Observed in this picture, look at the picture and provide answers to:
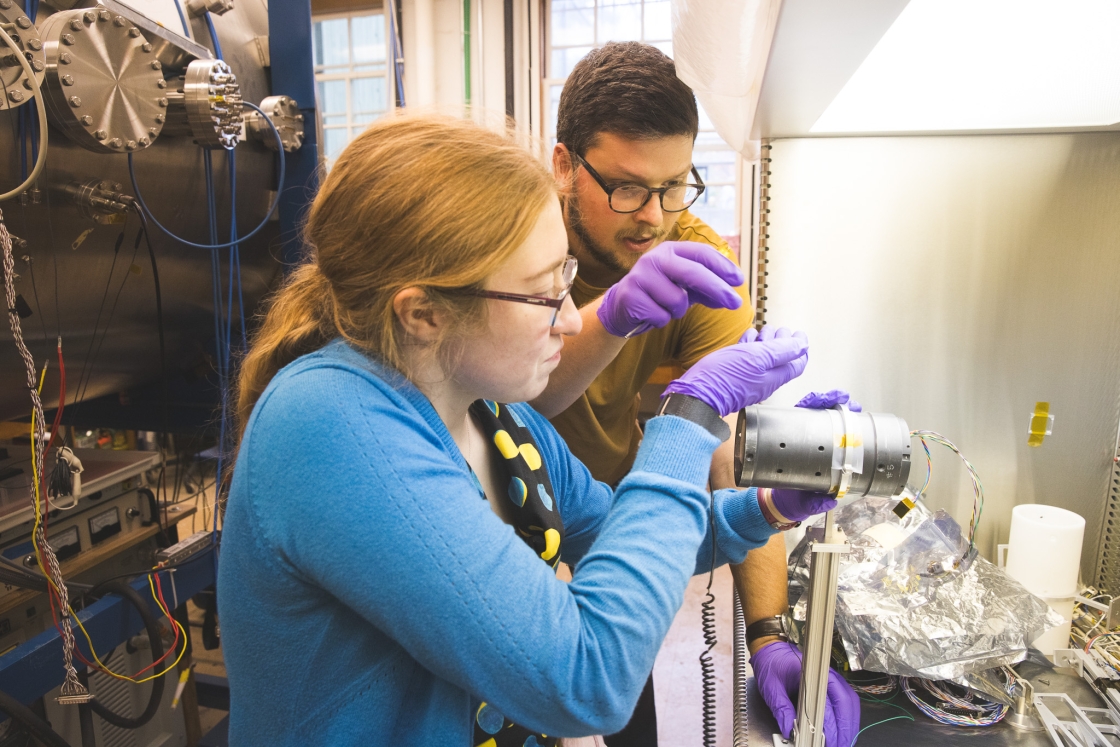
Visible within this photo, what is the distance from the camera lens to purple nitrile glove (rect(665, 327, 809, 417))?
84cm

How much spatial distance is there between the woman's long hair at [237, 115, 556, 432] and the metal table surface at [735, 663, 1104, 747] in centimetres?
69

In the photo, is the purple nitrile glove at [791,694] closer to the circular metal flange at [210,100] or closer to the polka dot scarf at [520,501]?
the polka dot scarf at [520,501]

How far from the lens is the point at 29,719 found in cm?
119

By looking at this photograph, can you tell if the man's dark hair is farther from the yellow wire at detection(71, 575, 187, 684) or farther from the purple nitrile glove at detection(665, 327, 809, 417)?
the yellow wire at detection(71, 575, 187, 684)

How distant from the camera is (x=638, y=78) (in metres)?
1.24

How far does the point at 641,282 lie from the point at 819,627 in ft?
1.80

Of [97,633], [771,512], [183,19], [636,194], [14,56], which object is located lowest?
[97,633]

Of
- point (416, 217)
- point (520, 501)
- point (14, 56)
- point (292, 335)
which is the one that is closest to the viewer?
point (416, 217)

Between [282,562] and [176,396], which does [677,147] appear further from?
[176,396]

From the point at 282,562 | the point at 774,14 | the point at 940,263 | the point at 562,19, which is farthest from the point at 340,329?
the point at 562,19

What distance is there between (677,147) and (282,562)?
3.12 feet

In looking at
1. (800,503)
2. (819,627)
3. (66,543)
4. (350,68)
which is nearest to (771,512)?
(800,503)

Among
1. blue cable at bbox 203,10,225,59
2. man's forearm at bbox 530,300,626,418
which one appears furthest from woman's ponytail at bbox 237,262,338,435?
blue cable at bbox 203,10,225,59

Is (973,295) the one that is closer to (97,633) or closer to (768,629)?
(768,629)
